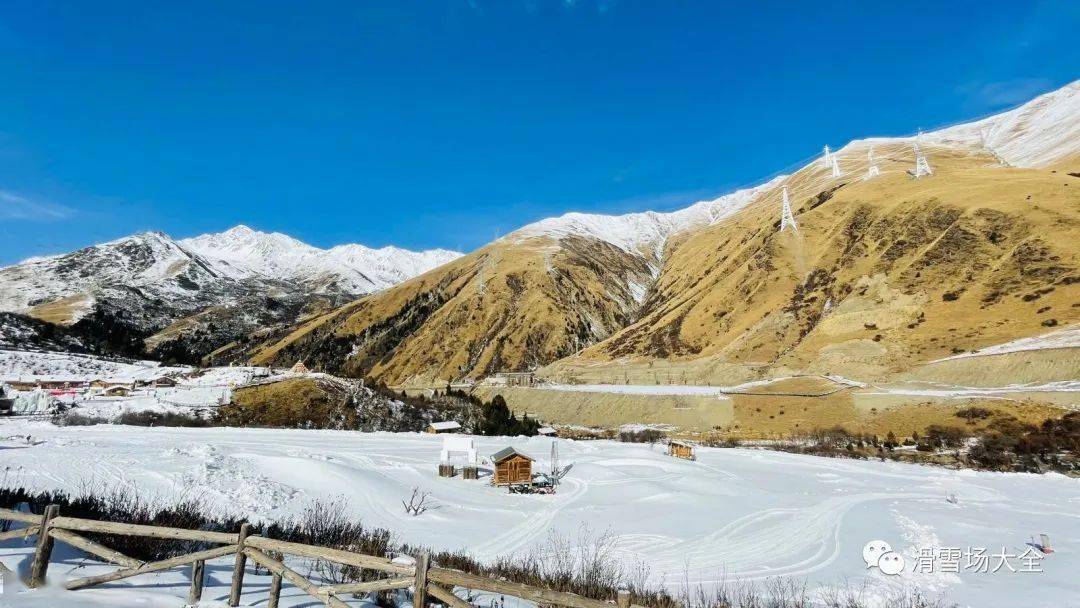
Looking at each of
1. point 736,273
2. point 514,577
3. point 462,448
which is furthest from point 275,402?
point 736,273

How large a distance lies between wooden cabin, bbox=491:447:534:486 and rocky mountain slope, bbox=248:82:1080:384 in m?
38.7

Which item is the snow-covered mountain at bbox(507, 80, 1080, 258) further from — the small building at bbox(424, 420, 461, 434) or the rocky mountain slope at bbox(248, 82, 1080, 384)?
the small building at bbox(424, 420, 461, 434)

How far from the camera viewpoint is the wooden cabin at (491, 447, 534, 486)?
25953 millimetres

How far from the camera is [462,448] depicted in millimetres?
27969

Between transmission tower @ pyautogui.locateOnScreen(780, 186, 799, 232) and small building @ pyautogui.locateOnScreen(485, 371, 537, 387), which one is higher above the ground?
transmission tower @ pyautogui.locateOnScreen(780, 186, 799, 232)

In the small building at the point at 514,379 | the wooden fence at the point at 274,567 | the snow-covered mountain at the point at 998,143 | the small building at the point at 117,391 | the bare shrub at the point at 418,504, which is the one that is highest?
the snow-covered mountain at the point at 998,143

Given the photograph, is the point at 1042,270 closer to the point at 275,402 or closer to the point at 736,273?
the point at 736,273

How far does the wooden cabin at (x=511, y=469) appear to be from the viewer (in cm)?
2595

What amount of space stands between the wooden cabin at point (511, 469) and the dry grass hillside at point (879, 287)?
3785 cm

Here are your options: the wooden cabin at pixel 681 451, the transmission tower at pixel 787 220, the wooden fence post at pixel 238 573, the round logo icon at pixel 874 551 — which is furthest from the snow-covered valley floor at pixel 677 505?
the transmission tower at pixel 787 220

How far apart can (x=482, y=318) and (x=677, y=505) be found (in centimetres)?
8861

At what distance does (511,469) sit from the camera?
26.1 m

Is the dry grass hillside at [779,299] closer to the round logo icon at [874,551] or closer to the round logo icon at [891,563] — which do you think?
the round logo icon at [874,551]

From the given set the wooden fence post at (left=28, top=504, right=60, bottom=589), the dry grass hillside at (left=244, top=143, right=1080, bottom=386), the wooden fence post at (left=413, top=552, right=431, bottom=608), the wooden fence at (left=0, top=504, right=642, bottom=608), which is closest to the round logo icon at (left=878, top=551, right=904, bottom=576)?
the wooden fence at (left=0, top=504, right=642, bottom=608)
